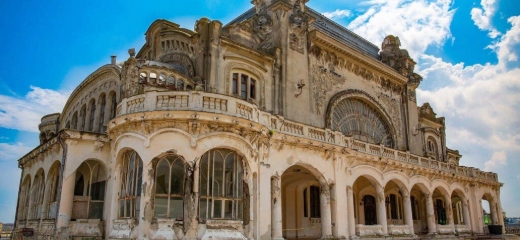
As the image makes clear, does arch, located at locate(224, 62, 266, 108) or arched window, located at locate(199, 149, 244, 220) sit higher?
arch, located at locate(224, 62, 266, 108)

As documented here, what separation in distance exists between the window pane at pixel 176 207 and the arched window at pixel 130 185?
47.9 inches

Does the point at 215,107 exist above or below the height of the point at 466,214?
above

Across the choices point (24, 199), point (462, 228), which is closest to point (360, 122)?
point (462, 228)

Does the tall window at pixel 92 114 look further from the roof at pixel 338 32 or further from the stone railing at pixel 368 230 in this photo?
the stone railing at pixel 368 230

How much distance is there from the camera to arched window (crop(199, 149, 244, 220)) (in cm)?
1526

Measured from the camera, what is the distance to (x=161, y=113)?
15273 mm

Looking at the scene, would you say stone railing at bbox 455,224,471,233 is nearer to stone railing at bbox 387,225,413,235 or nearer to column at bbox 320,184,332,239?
stone railing at bbox 387,225,413,235

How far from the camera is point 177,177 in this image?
1509 cm

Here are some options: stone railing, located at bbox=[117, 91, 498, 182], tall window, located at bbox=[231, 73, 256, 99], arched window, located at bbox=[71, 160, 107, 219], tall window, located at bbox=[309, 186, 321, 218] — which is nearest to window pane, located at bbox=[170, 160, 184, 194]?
stone railing, located at bbox=[117, 91, 498, 182]

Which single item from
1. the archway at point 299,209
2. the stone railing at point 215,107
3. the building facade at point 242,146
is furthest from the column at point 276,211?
the archway at point 299,209

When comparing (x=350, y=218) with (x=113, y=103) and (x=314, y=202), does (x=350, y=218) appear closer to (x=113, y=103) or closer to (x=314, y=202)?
(x=314, y=202)

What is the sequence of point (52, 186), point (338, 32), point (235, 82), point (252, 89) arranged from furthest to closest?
point (338, 32) < point (252, 89) < point (235, 82) < point (52, 186)

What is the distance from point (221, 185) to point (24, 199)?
45.0 feet

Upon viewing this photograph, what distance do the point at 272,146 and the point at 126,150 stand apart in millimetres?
5754
